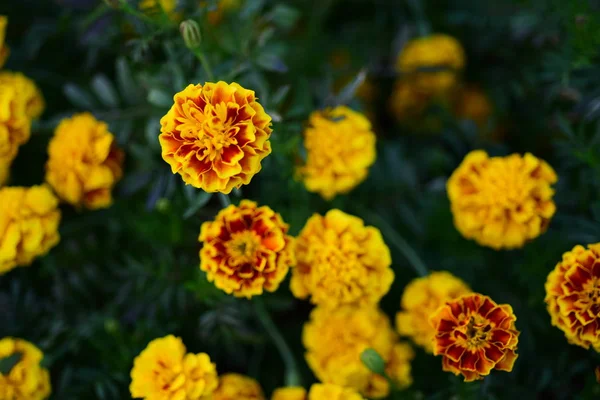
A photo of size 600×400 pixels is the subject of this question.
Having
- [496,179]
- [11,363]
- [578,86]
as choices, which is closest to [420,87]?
[578,86]

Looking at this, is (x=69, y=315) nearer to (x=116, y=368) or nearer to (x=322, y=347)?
(x=116, y=368)

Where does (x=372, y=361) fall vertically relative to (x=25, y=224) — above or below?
below

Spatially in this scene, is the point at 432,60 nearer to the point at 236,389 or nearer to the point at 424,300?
the point at 424,300

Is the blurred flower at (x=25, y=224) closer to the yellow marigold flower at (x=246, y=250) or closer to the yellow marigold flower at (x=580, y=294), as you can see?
the yellow marigold flower at (x=246, y=250)

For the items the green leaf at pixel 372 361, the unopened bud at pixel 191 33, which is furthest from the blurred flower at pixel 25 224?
the green leaf at pixel 372 361

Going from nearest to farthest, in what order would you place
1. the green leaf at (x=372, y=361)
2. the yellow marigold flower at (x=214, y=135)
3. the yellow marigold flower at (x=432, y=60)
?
1. the yellow marigold flower at (x=214, y=135)
2. the green leaf at (x=372, y=361)
3. the yellow marigold flower at (x=432, y=60)

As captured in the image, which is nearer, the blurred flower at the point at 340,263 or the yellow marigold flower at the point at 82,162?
the blurred flower at the point at 340,263

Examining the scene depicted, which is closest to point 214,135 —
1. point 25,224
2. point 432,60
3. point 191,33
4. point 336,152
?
point 191,33
